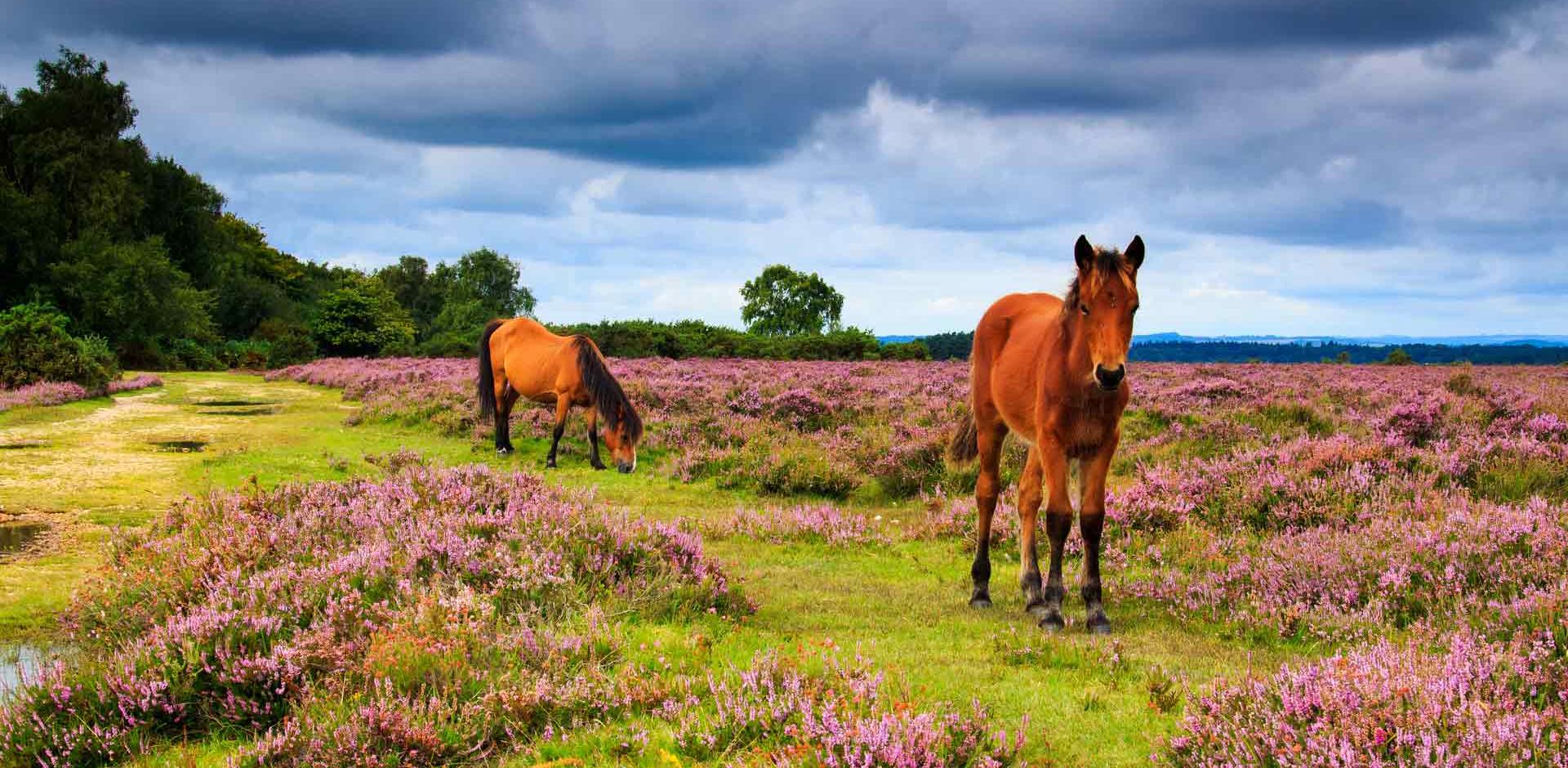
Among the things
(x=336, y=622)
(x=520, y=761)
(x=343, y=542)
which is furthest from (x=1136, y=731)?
(x=343, y=542)

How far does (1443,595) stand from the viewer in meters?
5.57

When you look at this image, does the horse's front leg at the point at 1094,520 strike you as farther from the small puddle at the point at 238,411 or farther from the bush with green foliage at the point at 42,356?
the bush with green foliage at the point at 42,356

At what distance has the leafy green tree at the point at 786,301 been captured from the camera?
294ft

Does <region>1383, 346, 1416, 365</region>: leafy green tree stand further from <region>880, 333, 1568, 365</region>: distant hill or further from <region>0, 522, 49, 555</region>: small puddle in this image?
<region>0, 522, 49, 555</region>: small puddle

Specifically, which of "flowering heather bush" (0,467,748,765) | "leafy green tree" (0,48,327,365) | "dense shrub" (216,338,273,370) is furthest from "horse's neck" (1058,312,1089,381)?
"dense shrub" (216,338,273,370)

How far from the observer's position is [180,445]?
14.6m

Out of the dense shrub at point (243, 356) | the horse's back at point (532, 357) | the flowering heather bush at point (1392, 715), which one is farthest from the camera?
the dense shrub at point (243, 356)

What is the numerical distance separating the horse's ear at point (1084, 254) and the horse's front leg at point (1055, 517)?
4.16 ft

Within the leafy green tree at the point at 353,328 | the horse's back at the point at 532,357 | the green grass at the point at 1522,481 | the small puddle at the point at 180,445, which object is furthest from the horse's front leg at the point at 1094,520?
the leafy green tree at the point at 353,328

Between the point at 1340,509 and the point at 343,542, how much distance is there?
8933mm

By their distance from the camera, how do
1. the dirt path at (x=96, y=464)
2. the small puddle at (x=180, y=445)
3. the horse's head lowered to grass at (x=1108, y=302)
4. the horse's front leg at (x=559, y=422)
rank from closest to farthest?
the horse's head lowered to grass at (x=1108, y=302), the dirt path at (x=96, y=464), the small puddle at (x=180, y=445), the horse's front leg at (x=559, y=422)

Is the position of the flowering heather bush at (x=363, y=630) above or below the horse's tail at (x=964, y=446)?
below

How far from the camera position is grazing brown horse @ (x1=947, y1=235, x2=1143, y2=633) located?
199 inches

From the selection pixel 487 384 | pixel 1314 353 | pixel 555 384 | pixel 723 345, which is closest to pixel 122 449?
pixel 487 384
